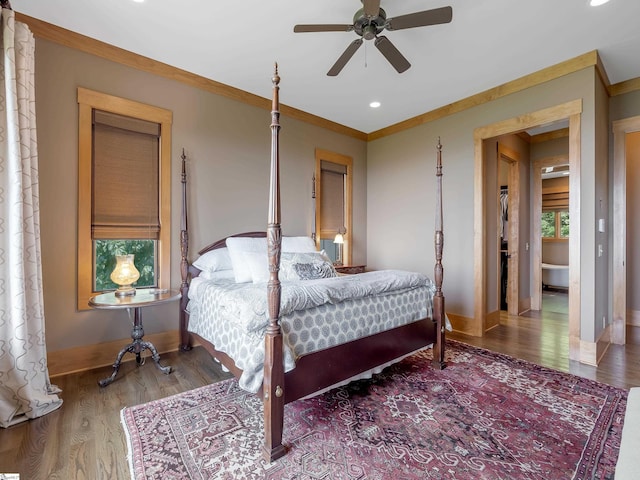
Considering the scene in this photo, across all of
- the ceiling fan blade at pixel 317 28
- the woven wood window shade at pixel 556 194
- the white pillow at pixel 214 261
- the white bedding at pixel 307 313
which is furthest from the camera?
the woven wood window shade at pixel 556 194

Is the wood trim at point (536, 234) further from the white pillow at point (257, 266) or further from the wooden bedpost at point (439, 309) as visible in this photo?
the white pillow at point (257, 266)

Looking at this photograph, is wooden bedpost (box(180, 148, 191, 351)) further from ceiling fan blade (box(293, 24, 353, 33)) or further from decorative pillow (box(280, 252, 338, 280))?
ceiling fan blade (box(293, 24, 353, 33))

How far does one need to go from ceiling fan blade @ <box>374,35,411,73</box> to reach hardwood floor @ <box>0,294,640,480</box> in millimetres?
3030

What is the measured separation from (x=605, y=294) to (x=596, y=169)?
1.47 meters

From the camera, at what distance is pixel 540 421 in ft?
6.59

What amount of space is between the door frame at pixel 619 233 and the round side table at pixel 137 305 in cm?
488

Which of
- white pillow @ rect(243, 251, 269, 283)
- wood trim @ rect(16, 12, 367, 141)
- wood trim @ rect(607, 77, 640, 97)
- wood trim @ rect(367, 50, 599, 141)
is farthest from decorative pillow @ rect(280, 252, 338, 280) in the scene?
wood trim @ rect(607, 77, 640, 97)

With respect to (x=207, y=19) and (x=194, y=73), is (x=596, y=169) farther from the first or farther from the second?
(x=194, y=73)

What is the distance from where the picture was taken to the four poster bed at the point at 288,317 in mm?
1717

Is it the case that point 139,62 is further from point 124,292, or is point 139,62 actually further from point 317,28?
point 124,292

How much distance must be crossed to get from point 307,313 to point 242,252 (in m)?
1.33

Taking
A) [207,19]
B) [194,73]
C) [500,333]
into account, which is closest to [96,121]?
[194,73]

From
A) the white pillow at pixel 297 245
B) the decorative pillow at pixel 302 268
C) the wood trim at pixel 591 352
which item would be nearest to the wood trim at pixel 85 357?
the decorative pillow at pixel 302 268

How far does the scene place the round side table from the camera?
2446 millimetres
